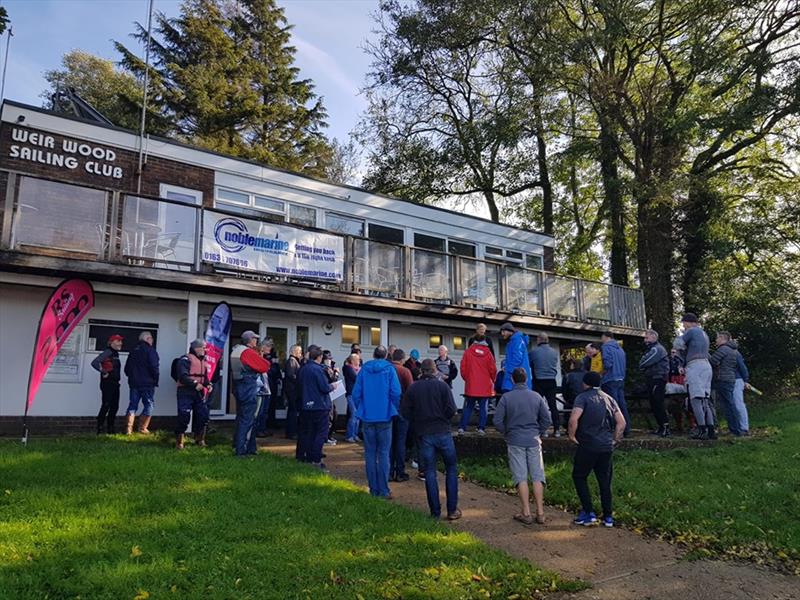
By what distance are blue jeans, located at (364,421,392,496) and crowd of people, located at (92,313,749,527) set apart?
0.01 meters

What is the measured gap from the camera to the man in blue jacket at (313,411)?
8.59 metres

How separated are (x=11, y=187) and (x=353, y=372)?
6319mm

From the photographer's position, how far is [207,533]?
5.50 m

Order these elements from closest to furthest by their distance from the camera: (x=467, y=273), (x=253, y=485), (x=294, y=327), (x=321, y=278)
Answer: (x=253, y=485), (x=321, y=278), (x=294, y=327), (x=467, y=273)

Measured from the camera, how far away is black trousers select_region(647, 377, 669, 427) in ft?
35.8

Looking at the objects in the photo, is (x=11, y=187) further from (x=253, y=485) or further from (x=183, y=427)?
(x=253, y=485)

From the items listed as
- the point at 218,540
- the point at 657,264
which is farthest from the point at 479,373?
the point at 657,264

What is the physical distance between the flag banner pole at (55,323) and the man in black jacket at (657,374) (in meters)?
9.54

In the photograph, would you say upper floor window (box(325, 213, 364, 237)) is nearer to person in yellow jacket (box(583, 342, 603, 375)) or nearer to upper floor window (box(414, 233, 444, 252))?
upper floor window (box(414, 233, 444, 252))

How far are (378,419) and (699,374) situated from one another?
6.14 metres

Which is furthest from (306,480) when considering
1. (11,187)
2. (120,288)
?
(11,187)

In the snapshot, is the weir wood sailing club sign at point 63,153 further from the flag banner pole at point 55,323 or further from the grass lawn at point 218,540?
the grass lawn at point 218,540

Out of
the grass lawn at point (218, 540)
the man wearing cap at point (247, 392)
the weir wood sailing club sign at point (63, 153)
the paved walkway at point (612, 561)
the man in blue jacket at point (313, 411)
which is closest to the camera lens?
the grass lawn at point (218, 540)

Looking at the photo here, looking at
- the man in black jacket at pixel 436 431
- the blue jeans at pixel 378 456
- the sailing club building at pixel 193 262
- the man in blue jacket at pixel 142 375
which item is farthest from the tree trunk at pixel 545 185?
the man in black jacket at pixel 436 431
